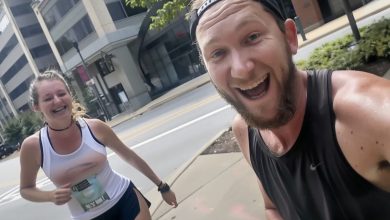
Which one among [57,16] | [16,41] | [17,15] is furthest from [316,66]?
[16,41]

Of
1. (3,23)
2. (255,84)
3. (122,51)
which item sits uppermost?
(3,23)

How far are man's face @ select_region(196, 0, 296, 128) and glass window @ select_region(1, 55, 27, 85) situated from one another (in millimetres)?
60918

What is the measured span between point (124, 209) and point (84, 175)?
444mm

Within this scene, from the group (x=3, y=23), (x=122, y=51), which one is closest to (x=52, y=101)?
(x=122, y=51)

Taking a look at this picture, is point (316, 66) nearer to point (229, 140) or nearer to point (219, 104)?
point (229, 140)

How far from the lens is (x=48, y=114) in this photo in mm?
3074

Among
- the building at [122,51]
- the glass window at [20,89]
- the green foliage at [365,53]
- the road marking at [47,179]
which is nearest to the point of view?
the green foliage at [365,53]

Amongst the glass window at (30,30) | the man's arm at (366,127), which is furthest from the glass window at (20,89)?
the man's arm at (366,127)

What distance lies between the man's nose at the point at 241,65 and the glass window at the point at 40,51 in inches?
2191

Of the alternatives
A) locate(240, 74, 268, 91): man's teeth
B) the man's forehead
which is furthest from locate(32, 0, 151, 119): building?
locate(240, 74, 268, 91): man's teeth

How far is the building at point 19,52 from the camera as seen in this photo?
2030 inches

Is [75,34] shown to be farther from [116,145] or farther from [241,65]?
[241,65]

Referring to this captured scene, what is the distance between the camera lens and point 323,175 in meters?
1.32

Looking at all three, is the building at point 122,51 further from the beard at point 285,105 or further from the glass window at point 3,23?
the beard at point 285,105
